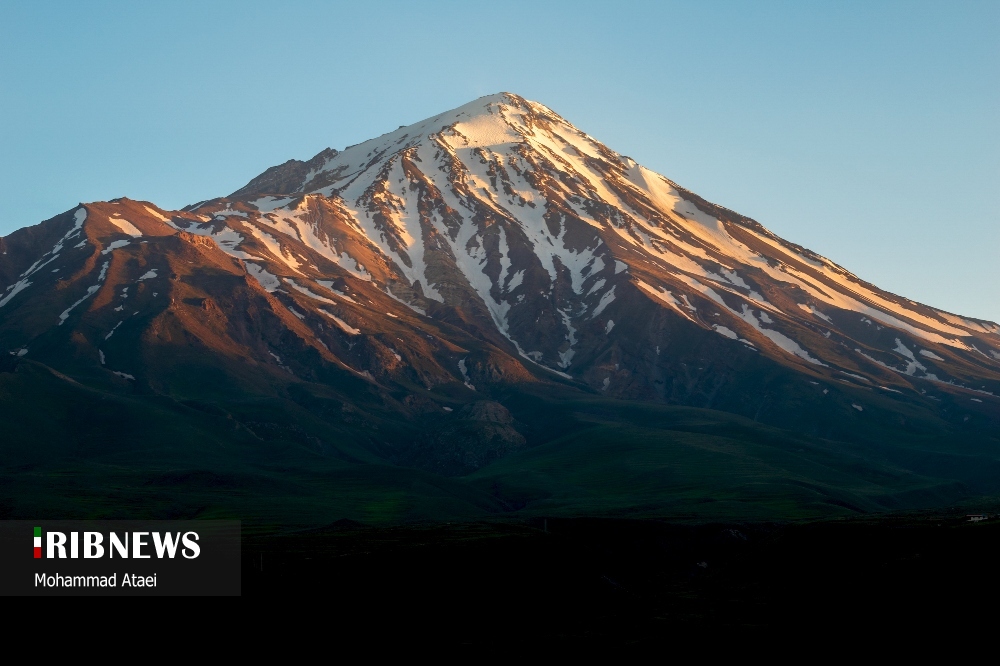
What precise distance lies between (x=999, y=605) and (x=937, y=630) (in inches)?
195

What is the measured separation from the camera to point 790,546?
140m

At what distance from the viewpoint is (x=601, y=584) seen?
130m

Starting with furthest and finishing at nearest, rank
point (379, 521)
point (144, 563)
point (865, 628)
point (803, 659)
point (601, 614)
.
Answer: point (379, 521) < point (601, 614) < point (144, 563) < point (865, 628) < point (803, 659)

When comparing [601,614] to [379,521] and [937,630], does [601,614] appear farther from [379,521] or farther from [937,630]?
[379,521]

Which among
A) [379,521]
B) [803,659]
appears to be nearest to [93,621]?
[803,659]

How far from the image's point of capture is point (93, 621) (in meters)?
91.9

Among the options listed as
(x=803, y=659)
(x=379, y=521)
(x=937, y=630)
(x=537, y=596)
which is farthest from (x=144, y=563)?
(x=379, y=521)

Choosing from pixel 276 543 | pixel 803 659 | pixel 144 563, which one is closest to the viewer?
pixel 803 659

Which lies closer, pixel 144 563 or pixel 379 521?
pixel 144 563

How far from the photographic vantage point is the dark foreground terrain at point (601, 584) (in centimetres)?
10094

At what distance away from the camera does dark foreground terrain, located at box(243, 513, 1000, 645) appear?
101 m

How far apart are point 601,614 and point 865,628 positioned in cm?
2591

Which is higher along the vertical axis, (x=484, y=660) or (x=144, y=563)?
(x=144, y=563)

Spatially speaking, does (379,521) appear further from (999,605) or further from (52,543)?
(999,605)
